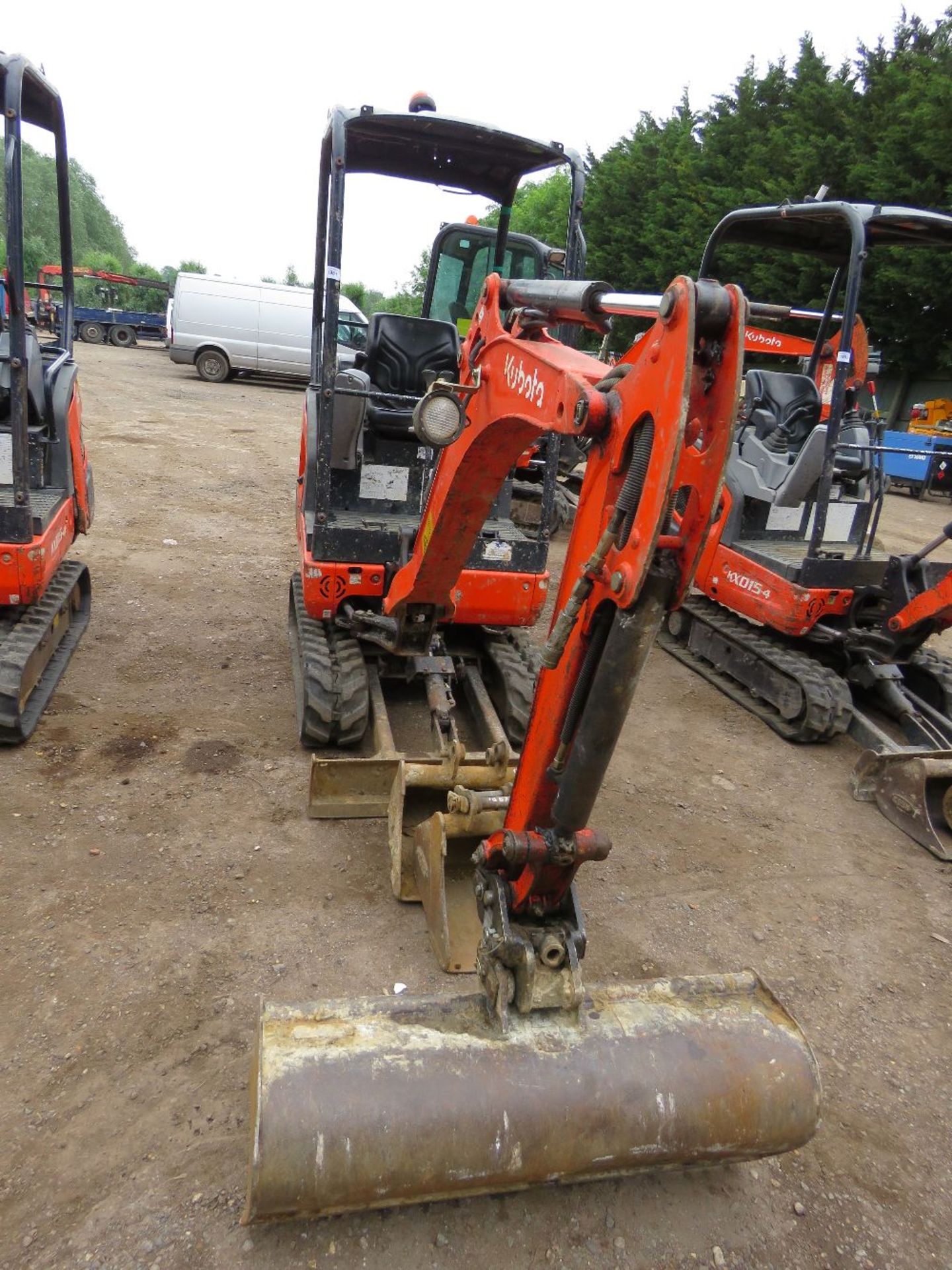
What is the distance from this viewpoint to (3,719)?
4379mm

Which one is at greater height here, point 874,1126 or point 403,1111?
point 403,1111

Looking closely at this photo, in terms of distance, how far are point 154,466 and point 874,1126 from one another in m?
11.1

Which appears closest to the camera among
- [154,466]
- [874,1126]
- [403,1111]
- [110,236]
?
[403,1111]

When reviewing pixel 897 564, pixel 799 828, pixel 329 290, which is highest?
pixel 329 290

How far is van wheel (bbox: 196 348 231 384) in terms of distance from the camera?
21609 millimetres

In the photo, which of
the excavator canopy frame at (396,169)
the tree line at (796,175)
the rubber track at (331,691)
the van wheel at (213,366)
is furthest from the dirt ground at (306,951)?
the van wheel at (213,366)

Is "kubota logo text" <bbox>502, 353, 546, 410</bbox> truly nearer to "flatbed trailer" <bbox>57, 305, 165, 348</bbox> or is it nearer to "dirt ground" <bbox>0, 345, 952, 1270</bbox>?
"dirt ground" <bbox>0, 345, 952, 1270</bbox>

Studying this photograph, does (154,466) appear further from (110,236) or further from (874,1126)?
(110,236)

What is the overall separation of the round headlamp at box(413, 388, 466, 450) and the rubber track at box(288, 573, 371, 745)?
176 cm

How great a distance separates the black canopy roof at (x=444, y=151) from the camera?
4.47 meters

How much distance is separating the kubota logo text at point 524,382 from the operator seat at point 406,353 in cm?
248

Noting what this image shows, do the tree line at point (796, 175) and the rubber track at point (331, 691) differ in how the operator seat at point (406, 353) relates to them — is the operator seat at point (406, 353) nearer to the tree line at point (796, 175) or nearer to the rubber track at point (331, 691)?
the rubber track at point (331, 691)

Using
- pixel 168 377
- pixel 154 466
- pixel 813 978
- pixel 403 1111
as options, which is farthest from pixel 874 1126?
pixel 168 377

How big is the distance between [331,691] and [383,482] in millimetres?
1446
